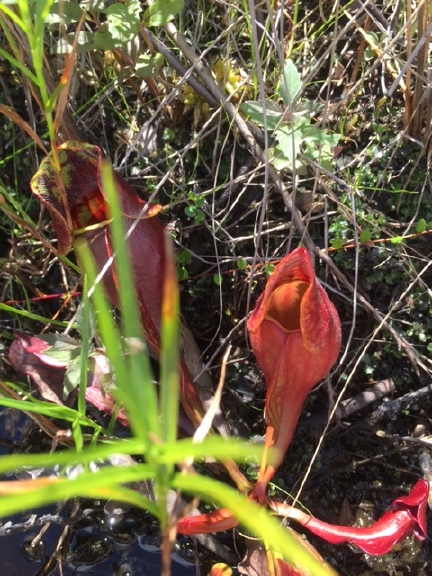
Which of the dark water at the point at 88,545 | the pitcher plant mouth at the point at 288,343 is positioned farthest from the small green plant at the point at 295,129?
the dark water at the point at 88,545

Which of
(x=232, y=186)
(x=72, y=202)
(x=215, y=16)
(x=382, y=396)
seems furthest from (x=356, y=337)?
(x=215, y=16)

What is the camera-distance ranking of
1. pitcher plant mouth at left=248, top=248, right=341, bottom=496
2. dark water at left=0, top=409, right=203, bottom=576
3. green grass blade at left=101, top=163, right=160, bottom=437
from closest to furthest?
1. green grass blade at left=101, top=163, right=160, bottom=437
2. pitcher plant mouth at left=248, top=248, right=341, bottom=496
3. dark water at left=0, top=409, right=203, bottom=576

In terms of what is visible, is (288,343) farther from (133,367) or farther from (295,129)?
(133,367)

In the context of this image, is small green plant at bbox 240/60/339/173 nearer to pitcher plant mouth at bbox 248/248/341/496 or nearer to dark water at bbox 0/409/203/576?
pitcher plant mouth at bbox 248/248/341/496

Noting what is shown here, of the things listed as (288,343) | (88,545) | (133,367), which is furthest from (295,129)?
(88,545)

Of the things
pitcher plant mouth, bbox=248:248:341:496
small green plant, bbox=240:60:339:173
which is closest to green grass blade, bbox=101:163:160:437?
pitcher plant mouth, bbox=248:248:341:496

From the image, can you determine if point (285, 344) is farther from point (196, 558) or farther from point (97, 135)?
point (97, 135)

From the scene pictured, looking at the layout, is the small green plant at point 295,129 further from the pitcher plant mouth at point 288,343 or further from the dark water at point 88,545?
the dark water at point 88,545

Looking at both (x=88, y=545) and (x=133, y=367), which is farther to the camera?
(x=88, y=545)
